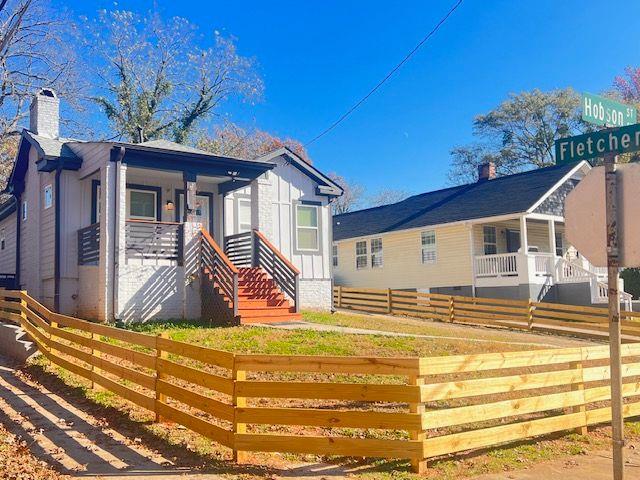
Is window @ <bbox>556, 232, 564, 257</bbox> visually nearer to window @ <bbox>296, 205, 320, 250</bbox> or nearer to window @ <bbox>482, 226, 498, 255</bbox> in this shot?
window @ <bbox>482, 226, 498, 255</bbox>

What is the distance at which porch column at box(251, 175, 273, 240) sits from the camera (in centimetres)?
1711

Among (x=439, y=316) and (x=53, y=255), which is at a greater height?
(x=53, y=255)

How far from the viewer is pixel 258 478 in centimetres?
537

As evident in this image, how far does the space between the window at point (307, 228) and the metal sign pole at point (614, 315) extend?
16.1 metres

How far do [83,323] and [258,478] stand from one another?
208 inches

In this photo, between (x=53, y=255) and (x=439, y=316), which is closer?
(x=53, y=255)

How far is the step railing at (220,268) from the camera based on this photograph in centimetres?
1390

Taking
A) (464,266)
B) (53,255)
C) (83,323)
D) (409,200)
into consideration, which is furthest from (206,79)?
→ (83,323)

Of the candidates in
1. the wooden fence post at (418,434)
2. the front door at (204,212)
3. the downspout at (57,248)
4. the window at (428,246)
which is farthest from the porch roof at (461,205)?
the wooden fence post at (418,434)

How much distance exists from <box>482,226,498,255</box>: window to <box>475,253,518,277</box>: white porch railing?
1.16 m

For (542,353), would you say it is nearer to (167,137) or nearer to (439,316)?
(439,316)

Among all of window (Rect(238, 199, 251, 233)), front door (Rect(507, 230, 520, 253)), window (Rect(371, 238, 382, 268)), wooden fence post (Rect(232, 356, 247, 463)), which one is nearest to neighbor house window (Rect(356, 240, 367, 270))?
window (Rect(371, 238, 382, 268))

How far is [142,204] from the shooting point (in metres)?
17.3

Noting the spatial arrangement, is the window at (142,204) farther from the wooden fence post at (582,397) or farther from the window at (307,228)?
the wooden fence post at (582,397)
